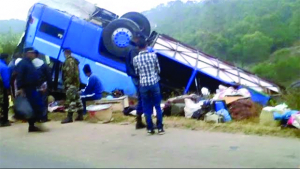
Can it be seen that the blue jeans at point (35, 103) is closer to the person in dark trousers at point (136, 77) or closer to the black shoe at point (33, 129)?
the black shoe at point (33, 129)

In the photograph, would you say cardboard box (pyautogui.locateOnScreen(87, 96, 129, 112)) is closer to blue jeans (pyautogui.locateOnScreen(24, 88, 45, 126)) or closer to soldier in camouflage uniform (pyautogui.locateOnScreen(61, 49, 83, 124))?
soldier in camouflage uniform (pyautogui.locateOnScreen(61, 49, 83, 124))

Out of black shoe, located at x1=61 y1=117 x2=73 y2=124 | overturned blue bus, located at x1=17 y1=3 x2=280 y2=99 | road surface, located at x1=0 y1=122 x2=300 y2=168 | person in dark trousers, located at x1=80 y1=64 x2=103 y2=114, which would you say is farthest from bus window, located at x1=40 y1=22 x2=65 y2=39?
road surface, located at x1=0 y1=122 x2=300 y2=168

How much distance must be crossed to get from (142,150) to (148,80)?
53.4 inches

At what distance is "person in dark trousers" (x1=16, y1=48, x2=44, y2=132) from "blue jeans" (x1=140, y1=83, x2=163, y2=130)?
2208 mm

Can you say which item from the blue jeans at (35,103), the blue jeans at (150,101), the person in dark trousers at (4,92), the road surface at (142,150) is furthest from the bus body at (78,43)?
the blue jeans at (150,101)

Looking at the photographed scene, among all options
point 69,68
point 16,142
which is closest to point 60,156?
point 16,142

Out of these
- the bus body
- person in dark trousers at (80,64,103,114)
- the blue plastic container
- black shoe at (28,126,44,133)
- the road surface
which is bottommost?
the road surface

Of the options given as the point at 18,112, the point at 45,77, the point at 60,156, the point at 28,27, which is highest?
the point at 28,27

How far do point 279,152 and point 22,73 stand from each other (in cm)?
471

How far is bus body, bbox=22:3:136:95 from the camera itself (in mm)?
12307

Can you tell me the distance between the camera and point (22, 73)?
327 inches

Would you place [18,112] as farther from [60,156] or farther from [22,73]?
[60,156]

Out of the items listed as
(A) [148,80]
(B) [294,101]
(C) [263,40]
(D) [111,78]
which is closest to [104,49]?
(D) [111,78]

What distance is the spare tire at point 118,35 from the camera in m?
12.2
